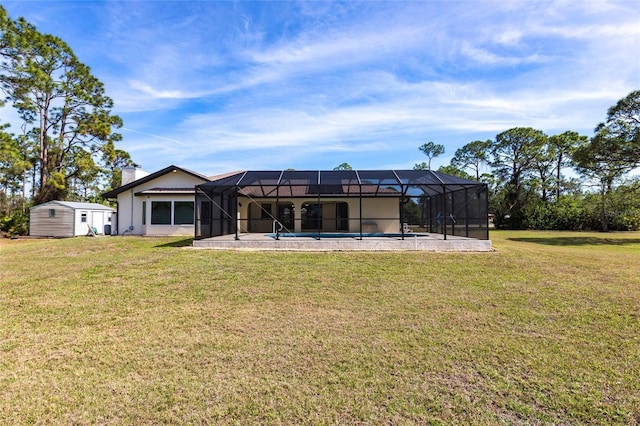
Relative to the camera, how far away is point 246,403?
2631 millimetres

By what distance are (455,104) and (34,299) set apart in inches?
602

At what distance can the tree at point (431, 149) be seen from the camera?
4578cm

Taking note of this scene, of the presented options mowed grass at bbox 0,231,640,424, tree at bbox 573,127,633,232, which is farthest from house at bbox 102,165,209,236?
tree at bbox 573,127,633,232

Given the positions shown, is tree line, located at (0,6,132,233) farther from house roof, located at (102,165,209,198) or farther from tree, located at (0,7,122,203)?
house roof, located at (102,165,209,198)

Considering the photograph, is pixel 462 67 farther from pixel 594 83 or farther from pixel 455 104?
pixel 594 83

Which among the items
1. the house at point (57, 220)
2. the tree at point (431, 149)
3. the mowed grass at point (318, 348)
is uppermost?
the tree at point (431, 149)

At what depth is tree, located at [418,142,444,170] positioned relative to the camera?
4578 cm

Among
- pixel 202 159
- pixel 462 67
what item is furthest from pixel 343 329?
pixel 202 159

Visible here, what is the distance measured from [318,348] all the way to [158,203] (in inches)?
611

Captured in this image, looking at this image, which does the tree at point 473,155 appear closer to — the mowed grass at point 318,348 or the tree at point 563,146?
the tree at point 563,146

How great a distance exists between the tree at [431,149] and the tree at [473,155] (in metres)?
6.48

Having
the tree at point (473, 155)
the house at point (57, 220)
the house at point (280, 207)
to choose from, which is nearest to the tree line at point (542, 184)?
the tree at point (473, 155)

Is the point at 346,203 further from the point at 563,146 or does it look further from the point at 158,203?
the point at 563,146

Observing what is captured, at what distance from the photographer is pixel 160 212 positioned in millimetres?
16281
